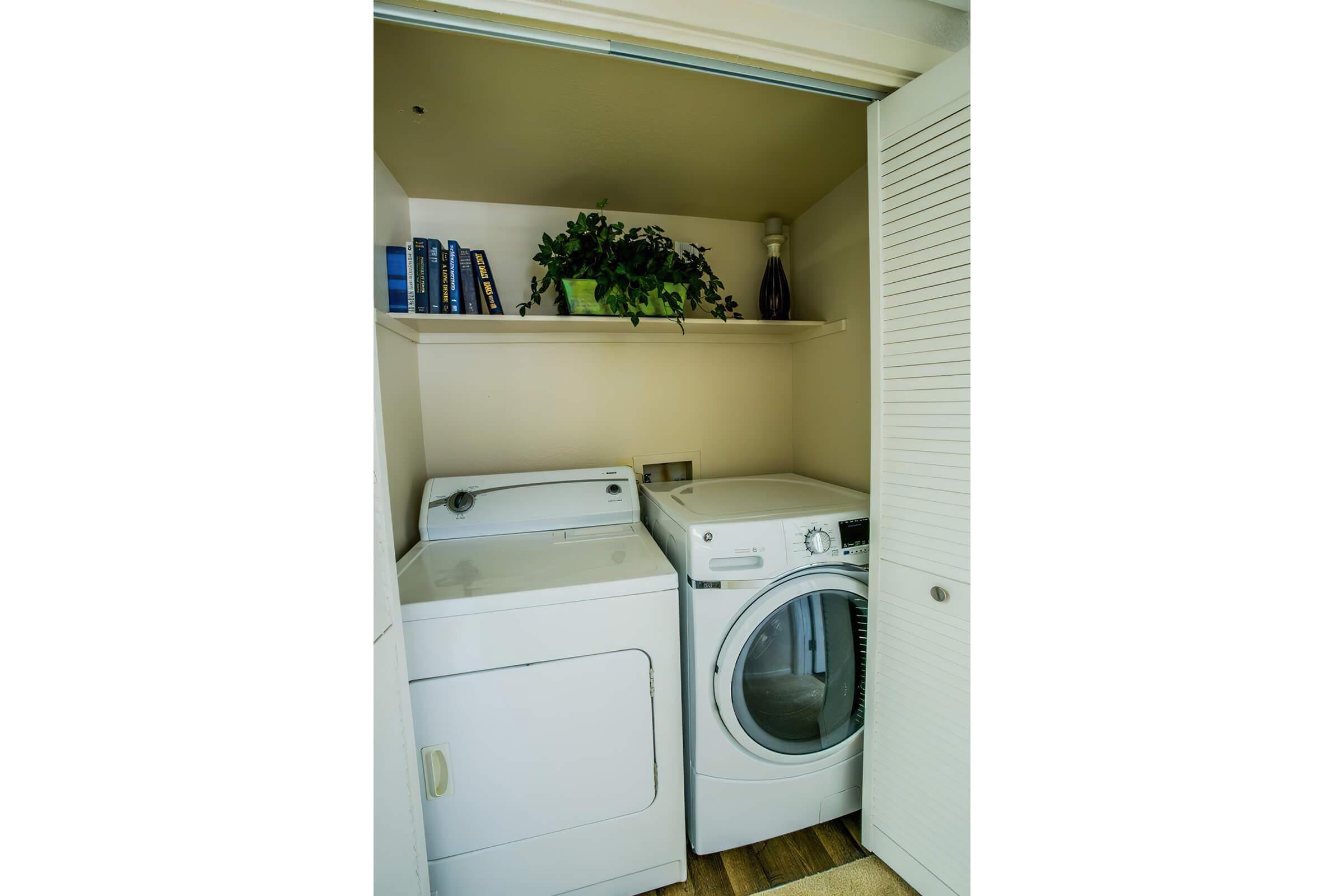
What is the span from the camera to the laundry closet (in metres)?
1.09

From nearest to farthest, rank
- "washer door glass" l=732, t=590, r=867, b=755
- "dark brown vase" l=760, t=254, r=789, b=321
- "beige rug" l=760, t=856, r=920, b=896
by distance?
"beige rug" l=760, t=856, r=920, b=896 < "washer door glass" l=732, t=590, r=867, b=755 < "dark brown vase" l=760, t=254, r=789, b=321

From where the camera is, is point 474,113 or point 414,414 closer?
point 474,113

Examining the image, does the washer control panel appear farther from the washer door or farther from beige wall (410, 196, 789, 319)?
beige wall (410, 196, 789, 319)

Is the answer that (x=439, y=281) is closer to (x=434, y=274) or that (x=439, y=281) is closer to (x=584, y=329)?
(x=434, y=274)

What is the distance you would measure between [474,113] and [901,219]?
119cm

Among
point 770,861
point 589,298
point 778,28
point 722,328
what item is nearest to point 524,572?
point 589,298

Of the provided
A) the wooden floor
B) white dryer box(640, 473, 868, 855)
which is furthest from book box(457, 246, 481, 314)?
the wooden floor

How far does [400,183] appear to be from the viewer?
5.61 ft

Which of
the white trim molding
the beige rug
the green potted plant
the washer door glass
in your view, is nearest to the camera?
the white trim molding

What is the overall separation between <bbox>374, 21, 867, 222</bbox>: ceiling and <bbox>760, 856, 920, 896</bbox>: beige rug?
2.11 meters
